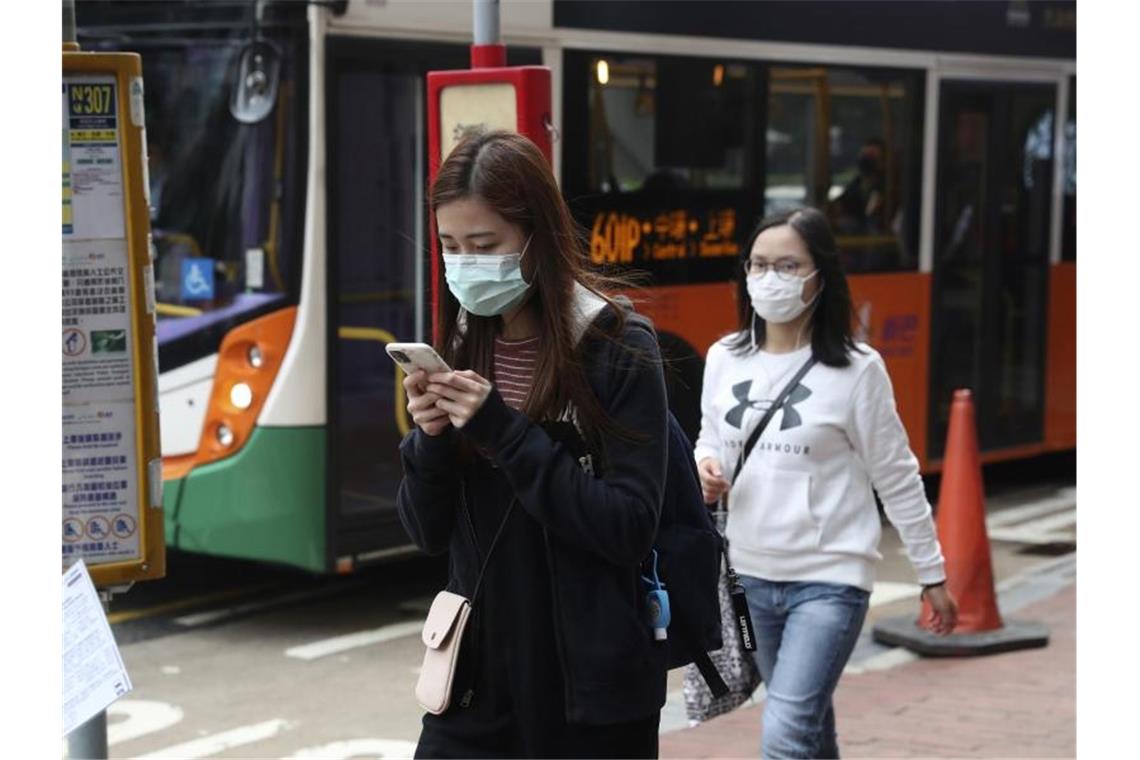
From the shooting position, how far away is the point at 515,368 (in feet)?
10.8

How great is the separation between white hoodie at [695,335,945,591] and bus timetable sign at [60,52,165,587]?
147 cm

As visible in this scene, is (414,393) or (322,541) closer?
(414,393)

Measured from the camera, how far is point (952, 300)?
11.9m

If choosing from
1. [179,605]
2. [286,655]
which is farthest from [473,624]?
[179,605]

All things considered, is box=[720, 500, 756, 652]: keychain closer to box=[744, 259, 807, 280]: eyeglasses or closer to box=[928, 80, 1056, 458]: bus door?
box=[744, 259, 807, 280]: eyeglasses

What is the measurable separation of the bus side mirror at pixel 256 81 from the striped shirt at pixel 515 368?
5.24 metres

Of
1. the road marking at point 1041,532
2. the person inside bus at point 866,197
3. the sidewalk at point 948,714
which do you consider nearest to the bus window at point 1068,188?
the road marking at point 1041,532

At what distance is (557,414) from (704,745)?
11.5ft

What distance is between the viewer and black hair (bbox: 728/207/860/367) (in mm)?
5090

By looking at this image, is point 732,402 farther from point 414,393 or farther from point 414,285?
point 414,285

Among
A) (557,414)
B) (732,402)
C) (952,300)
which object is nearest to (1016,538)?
(952,300)

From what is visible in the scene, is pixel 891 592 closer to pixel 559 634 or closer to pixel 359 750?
pixel 359 750

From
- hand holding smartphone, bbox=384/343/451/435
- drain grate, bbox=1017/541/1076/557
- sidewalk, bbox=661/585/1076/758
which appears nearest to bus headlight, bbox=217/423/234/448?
→ sidewalk, bbox=661/585/1076/758

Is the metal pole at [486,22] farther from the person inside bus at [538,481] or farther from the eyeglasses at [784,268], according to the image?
the person inside bus at [538,481]
